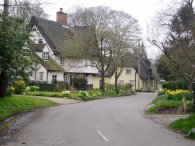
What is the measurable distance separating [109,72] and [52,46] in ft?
65.0

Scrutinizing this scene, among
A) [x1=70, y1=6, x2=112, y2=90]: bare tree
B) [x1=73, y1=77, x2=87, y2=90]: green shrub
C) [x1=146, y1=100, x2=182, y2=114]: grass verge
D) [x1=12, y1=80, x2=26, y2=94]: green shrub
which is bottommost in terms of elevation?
[x1=146, y1=100, x2=182, y2=114]: grass verge

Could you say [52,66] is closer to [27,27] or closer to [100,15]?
[100,15]

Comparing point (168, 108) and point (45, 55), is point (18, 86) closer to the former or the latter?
point (45, 55)

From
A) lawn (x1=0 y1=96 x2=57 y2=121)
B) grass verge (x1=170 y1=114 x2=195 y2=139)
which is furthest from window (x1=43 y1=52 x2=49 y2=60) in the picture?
grass verge (x1=170 y1=114 x2=195 y2=139)

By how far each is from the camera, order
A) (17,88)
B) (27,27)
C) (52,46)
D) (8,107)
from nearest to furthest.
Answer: (8,107)
(27,27)
(17,88)
(52,46)

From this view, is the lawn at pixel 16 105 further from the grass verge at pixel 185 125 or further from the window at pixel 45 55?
the window at pixel 45 55

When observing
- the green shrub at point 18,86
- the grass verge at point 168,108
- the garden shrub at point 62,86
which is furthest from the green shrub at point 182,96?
the garden shrub at point 62,86

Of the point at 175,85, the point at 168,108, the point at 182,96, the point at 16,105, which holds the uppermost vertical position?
the point at 175,85

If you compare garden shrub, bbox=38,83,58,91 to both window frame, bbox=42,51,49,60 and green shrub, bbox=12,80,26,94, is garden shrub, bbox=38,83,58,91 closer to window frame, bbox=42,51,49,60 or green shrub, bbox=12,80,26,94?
window frame, bbox=42,51,49,60

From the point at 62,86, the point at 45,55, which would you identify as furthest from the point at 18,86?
the point at 45,55

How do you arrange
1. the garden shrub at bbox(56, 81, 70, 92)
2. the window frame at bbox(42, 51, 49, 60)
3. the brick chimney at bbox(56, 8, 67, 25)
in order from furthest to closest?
the brick chimney at bbox(56, 8, 67, 25) < the window frame at bbox(42, 51, 49, 60) < the garden shrub at bbox(56, 81, 70, 92)

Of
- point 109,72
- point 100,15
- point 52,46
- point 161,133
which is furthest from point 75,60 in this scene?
point 161,133

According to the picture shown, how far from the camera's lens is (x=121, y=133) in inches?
690

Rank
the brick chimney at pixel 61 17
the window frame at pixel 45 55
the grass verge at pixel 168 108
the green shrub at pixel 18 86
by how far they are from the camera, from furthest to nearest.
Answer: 1. the brick chimney at pixel 61 17
2. the window frame at pixel 45 55
3. the green shrub at pixel 18 86
4. the grass verge at pixel 168 108
